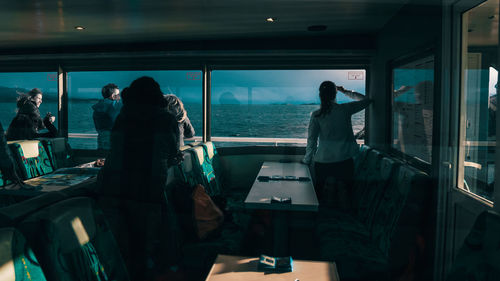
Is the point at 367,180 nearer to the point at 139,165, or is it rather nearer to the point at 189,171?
the point at 189,171

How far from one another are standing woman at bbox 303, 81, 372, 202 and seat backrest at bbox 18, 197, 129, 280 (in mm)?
2024

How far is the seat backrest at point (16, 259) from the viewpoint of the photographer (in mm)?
872

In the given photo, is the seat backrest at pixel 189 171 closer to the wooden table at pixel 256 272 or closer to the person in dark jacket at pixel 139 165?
the person in dark jacket at pixel 139 165

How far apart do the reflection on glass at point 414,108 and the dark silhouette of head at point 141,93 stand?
182 centimetres

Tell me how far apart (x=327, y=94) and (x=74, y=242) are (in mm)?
2279

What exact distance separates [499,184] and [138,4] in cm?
285

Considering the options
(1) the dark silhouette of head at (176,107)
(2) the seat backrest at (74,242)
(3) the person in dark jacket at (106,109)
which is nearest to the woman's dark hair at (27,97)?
(3) the person in dark jacket at (106,109)

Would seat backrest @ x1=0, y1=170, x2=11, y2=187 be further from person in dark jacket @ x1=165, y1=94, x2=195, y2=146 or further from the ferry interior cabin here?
person in dark jacket @ x1=165, y1=94, x2=195, y2=146

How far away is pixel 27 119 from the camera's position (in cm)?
376

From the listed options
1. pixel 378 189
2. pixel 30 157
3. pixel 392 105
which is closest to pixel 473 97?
pixel 378 189

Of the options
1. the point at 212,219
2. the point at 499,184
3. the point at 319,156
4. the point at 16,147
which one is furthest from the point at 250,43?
the point at 499,184

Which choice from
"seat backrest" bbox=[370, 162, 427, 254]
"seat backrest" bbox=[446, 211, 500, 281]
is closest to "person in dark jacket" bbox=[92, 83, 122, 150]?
"seat backrest" bbox=[370, 162, 427, 254]

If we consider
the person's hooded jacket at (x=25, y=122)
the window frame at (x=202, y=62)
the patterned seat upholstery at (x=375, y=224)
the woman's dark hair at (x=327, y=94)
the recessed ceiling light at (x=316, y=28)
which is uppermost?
the recessed ceiling light at (x=316, y=28)

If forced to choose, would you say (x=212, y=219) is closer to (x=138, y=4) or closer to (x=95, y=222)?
(x=95, y=222)
